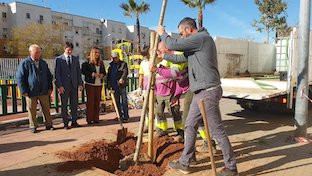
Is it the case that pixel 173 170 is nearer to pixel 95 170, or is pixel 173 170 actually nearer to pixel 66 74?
pixel 95 170

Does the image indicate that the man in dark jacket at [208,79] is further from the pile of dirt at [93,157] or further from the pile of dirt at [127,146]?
the pile of dirt at [127,146]

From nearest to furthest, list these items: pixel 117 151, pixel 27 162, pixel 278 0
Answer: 1. pixel 27 162
2. pixel 117 151
3. pixel 278 0

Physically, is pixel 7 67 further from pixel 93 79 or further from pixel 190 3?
pixel 93 79

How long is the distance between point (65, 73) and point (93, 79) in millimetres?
716

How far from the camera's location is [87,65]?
21.9 ft

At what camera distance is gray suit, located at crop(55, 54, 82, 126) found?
20.2 feet

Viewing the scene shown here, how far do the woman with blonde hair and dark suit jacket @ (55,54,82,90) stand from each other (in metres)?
0.32

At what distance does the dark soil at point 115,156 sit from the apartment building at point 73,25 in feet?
132

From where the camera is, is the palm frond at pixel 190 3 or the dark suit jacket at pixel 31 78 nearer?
the dark suit jacket at pixel 31 78

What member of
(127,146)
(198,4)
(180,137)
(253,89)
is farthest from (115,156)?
(198,4)

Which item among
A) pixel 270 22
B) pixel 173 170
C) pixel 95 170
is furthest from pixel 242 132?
pixel 270 22

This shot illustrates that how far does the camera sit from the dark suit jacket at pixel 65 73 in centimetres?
614

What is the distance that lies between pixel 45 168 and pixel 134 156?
47.7 inches

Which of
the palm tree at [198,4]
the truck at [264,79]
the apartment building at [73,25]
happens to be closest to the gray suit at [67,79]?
the truck at [264,79]
